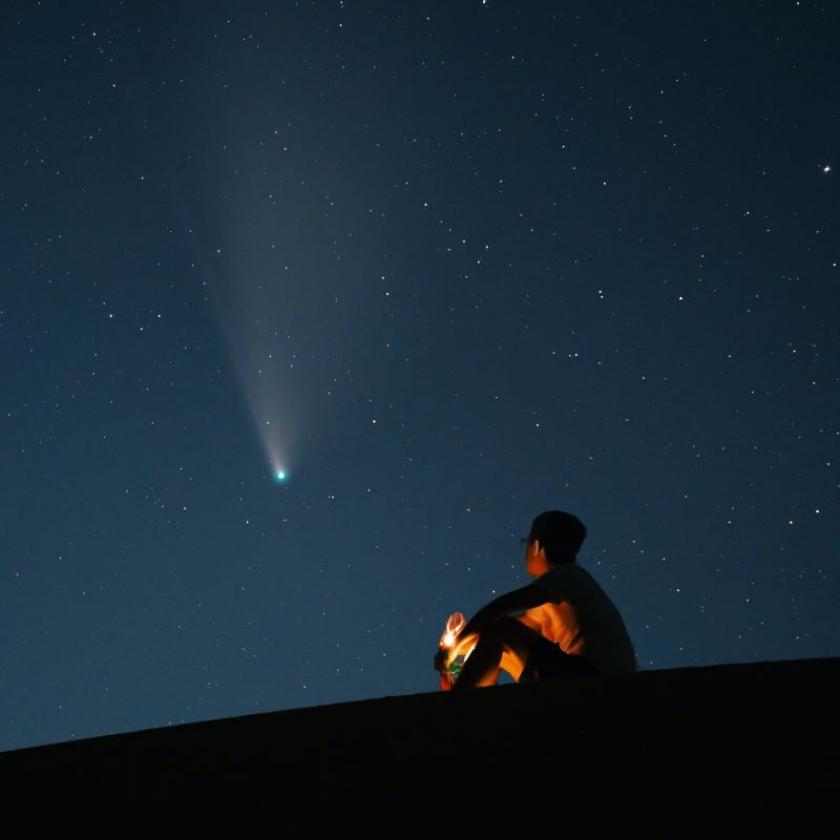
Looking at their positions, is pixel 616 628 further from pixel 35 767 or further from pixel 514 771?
pixel 35 767

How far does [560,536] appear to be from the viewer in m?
2.22

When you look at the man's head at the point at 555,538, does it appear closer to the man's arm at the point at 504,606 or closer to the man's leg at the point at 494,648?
the man's arm at the point at 504,606

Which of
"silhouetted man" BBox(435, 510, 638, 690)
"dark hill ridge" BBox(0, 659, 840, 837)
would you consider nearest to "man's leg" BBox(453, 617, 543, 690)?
"silhouetted man" BBox(435, 510, 638, 690)

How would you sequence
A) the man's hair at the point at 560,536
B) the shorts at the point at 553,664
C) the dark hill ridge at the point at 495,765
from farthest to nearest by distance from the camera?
the man's hair at the point at 560,536, the shorts at the point at 553,664, the dark hill ridge at the point at 495,765

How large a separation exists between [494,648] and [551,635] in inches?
9.3

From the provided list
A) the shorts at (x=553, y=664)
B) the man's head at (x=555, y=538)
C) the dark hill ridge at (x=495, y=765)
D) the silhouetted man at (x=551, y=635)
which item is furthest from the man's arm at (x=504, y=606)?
the dark hill ridge at (x=495, y=765)

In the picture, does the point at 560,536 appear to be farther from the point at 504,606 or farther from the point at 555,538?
the point at 504,606

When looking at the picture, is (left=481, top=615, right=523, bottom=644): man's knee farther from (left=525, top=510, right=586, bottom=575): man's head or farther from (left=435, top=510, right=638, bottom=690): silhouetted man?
(left=525, top=510, right=586, bottom=575): man's head

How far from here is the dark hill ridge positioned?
0.96 meters

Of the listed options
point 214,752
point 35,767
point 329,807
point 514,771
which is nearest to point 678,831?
point 514,771

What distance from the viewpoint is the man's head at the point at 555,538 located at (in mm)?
2219

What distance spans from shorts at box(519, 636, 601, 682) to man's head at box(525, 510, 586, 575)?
15.0 inches

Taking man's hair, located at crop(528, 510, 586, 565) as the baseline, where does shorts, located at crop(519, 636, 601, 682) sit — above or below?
below

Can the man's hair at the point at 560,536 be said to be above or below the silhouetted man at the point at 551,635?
above
